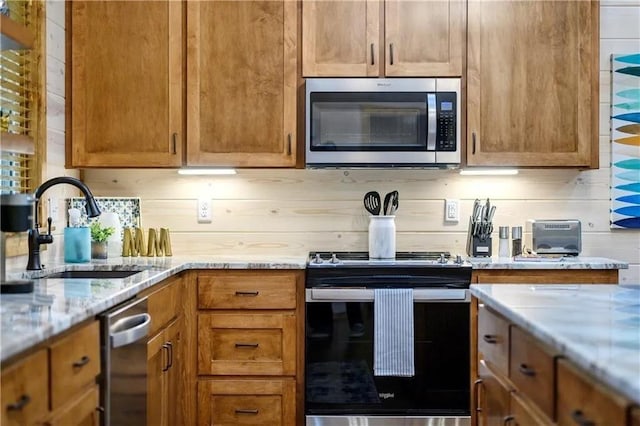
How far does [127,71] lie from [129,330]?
5.24ft

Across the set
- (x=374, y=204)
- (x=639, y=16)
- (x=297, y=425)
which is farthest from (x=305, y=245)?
(x=639, y=16)

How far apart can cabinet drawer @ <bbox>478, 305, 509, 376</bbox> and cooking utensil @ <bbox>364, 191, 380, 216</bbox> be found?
4.63 ft

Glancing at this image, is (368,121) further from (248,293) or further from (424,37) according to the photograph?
(248,293)

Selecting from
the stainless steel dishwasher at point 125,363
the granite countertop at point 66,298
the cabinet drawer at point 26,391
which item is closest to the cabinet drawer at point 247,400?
the granite countertop at point 66,298

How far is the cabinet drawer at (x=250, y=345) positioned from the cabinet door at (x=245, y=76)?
2.51 feet

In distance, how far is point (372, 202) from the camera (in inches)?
130

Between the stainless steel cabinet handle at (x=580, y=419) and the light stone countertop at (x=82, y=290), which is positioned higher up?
the light stone countertop at (x=82, y=290)

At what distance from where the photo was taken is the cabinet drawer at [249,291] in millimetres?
2840

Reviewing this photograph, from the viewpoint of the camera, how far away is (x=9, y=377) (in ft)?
A: 3.93

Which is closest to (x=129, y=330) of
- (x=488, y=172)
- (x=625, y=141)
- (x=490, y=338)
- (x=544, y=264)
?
(x=490, y=338)

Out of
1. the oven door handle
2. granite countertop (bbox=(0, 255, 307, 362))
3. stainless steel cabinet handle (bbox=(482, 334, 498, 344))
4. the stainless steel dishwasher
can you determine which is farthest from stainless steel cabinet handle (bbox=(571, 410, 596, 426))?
the oven door handle

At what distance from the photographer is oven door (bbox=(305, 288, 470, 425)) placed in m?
2.79

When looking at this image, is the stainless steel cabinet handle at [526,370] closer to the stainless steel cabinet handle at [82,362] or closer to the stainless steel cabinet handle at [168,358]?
the stainless steel cabinet handle at [82,362]

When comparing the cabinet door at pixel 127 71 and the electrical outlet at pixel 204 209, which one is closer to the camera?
the cabinet door at pixel 127 71
